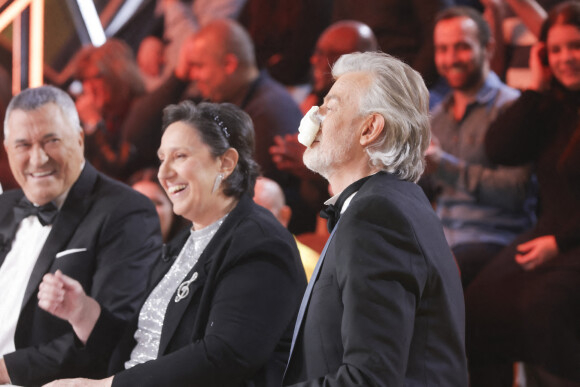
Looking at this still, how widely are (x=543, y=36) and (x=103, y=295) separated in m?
2.18

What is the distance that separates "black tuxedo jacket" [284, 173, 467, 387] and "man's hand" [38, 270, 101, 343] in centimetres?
94

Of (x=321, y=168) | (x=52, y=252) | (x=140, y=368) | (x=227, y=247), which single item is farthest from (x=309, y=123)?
(x=52, y=252)

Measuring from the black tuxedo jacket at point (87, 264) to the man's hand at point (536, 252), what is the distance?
1.55 m

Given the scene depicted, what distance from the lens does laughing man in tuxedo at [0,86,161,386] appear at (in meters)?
2.45

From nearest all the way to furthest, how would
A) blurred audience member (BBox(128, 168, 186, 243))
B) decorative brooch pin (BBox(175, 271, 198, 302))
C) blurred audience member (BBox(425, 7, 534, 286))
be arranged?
decorative brooch pin (BBox(175, 271, 198, 302))
blurred audience member (BBox(425, 7, 534, 286))
blurred audience member (BBox(128, 168, 186, 243))

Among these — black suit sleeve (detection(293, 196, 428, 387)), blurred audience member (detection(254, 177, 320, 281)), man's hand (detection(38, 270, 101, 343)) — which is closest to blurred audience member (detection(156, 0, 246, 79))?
Answer: blurred audience member (detection(254, 177, 320, 281))

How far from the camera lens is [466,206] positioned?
10.6 feet

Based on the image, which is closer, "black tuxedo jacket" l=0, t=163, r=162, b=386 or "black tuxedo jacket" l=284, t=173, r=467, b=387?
"black tuxedo jacket" l=284, t=173, r=467, b=387

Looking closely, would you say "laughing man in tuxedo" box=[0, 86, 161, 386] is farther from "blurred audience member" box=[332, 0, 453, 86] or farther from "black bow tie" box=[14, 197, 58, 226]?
"blurred audience member" box=[332, 0, 453, 86]

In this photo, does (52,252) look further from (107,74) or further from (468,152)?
(107,74)

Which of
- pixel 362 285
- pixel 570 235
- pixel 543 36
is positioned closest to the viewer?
pixel 362 285

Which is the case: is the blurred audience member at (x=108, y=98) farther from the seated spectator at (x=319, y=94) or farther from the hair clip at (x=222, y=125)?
the hair clip at (x=222, y=125)

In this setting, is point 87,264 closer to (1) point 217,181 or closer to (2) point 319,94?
(1) point 217,181

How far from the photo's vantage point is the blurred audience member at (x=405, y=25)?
11.4 ft
